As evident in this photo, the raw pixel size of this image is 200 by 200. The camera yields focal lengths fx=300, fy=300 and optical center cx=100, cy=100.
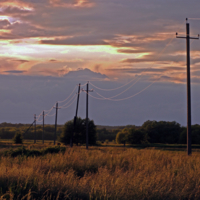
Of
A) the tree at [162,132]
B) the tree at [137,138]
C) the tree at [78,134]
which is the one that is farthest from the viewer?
the tree at [162,132]

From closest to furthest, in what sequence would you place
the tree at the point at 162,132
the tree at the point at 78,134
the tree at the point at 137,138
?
the tree at the point at 137,138 < the tree at the point at 78,134 < the tree at the point at 162,132

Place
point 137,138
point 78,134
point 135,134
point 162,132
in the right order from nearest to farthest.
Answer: point 137,138 < point 135,134 < point 78,134 < point 162,132

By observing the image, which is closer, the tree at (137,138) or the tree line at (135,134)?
the tree at (137,138)

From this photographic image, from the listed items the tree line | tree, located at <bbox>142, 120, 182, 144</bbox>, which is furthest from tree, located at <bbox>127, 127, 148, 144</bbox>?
tree, located at <bbox>142, 120, 182, 144</bbox>

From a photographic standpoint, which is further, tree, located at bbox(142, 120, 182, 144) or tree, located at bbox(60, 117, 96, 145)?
tree, located at bbox(142, 120, 182, 144)

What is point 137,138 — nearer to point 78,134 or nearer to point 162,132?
point 78,134

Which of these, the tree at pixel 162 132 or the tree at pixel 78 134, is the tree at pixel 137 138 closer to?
the tree at pixel 78 134

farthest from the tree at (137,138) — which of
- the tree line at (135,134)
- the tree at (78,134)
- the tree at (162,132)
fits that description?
the tree at (162,132)

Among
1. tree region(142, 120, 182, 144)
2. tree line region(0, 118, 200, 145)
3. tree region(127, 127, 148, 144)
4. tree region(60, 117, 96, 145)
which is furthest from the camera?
tree region(142, 120, 182, 144)

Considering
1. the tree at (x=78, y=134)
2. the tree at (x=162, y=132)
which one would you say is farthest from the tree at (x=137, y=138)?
the tree at (x=162, y=132)

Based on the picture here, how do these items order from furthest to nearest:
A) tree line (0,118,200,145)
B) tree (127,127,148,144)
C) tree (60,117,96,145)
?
tree (60,117,96,145), tree line (0,118,200,145), tree (127,127,148,144)

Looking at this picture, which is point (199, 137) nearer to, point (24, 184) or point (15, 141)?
point (15, 141)

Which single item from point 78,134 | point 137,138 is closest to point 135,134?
point 137,138

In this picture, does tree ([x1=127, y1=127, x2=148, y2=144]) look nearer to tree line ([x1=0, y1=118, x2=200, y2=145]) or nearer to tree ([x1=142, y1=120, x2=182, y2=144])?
tree line ([x1=0, y1=118, x2=200, y2=145])
